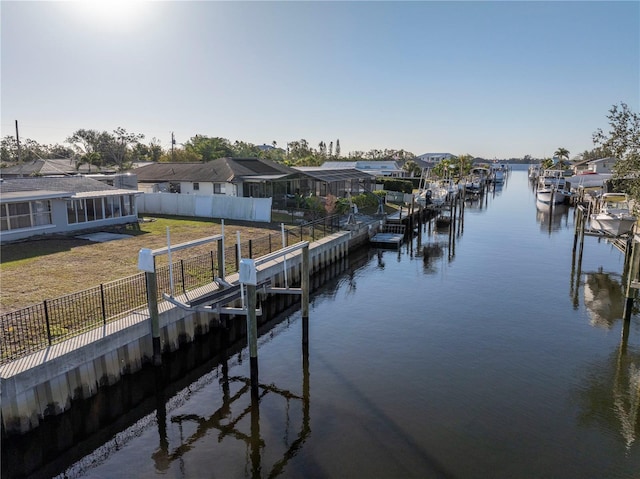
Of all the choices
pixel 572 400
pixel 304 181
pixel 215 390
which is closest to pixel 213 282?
pixel 215 390

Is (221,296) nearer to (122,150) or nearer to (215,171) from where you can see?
(215,171)

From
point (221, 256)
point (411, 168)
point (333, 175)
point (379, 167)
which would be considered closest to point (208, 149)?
point (379, 167)

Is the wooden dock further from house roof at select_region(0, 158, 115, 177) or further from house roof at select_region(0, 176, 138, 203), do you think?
house roof at select_region(0, 158, 115, 177)

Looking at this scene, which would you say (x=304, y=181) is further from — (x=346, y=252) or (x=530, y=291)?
(x=530, y=291)

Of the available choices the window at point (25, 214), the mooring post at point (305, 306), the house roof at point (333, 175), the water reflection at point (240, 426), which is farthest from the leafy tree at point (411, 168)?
the water reflection at point (240, 426)

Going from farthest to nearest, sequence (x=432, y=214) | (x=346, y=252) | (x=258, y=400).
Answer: (x=432, y=214) < (x=346, y=252) < (x=258, y=400)

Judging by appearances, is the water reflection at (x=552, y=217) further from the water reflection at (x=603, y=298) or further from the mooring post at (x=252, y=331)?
the mooring post at (x=252, y=331)
